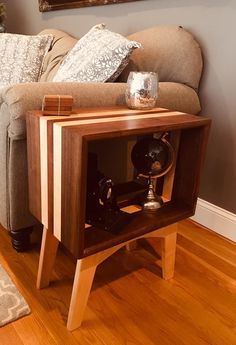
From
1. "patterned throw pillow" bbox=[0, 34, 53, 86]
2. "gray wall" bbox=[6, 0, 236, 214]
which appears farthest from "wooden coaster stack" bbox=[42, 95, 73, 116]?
"patterned throw pillow" bbox=[0, 34, 53, 86]

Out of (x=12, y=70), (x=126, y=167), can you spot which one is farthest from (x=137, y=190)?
(x=12, y=70)

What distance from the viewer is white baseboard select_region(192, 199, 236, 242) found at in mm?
1475

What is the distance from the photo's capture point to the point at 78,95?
1.09 meters

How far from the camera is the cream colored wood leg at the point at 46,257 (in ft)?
3.52

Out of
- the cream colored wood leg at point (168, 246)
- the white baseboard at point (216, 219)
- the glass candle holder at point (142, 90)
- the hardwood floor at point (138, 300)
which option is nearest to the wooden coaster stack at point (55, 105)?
the glass candle holder at point (142, 90)

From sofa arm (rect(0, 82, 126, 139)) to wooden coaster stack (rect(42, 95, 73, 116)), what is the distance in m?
0.10

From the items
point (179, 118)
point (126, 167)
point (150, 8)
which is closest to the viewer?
point (179, 118)

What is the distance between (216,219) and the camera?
1534mm

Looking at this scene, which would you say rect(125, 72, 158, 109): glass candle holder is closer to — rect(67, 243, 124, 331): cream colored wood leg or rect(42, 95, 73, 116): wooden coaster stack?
rect(42, 95, 73, 116): wooden coaster stack

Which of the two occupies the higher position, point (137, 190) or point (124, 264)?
point (137, 190)

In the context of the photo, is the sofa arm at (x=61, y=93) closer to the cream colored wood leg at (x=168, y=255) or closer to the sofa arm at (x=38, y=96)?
the sofa arm at (x=38, y=96)

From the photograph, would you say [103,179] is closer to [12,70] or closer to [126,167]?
[126,167]

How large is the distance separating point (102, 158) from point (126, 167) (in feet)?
0.36

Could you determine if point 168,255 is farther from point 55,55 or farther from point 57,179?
point 55,55
